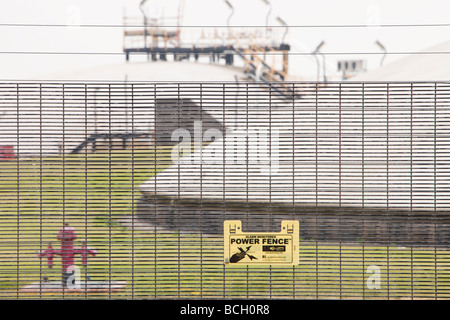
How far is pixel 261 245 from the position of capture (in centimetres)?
811

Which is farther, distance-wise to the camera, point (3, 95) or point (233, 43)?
point (233, 43)

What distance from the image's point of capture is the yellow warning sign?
8.09 metres

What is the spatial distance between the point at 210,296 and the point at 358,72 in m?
20.2

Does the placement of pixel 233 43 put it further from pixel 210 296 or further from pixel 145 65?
pixel 210 296

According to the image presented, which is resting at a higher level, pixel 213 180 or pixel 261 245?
pixel 213 180

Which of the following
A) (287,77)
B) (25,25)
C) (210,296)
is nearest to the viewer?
(210,296)

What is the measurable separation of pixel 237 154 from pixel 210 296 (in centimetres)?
251

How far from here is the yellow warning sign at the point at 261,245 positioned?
26.5ft

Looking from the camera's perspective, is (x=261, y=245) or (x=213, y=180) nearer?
(x=261, y=245)

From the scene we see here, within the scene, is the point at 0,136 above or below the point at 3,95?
below
